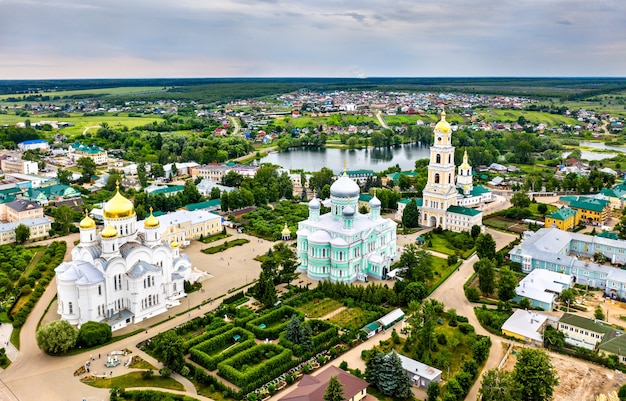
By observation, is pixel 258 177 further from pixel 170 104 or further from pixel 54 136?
pixel 170 104

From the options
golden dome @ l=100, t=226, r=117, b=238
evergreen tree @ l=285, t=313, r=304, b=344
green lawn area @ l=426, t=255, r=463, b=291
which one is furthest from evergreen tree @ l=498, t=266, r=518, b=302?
golden dome @ l=100, t=226, r=117, b=238

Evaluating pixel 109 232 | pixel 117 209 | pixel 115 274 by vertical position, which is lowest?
pixel 115 274

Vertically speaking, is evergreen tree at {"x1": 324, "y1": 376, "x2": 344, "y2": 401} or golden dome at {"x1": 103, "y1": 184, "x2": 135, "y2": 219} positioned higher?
golden dome at {"x1": 103, "y1": 184, "x2": 135, "y2": 219}

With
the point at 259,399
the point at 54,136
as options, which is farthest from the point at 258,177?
the point at 54,136

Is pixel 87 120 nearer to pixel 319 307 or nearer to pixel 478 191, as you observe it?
pixel 478 191

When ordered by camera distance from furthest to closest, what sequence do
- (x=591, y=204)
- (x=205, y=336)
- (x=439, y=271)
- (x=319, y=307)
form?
(x=591, y=204), (x=439, y=271), (x=319, y=307), (x=205, y=336)

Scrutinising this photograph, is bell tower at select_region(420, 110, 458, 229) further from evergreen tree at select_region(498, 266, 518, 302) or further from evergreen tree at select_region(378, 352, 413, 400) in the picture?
evergreen tree at select_region(378, 352, 413, 400)

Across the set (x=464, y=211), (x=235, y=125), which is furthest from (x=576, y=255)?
(x=235, y=125)
